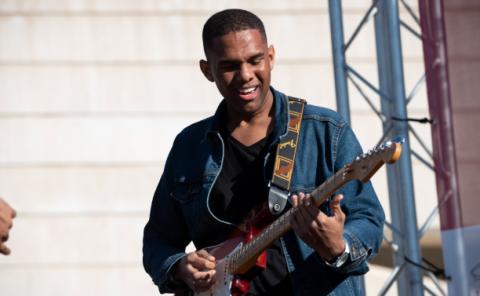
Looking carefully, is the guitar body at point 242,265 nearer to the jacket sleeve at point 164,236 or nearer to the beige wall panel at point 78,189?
the jacket sleeve at point 164,236

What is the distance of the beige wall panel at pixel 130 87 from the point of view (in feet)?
30.8

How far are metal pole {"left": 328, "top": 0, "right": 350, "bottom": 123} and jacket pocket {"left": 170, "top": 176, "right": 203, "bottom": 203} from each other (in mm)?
1808

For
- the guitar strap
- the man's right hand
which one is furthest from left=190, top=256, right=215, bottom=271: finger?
the guitar strap

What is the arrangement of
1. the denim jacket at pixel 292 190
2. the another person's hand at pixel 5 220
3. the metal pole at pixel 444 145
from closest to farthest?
the another person's hand at pixel 5 220
the denim jacket at pixel 292 190
the metal pole at pixel 444 145

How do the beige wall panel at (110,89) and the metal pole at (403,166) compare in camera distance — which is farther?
the beige wall panel at (110,89)

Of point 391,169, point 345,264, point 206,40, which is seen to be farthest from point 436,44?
point 345,264

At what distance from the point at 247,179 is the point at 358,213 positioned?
14.5 inches

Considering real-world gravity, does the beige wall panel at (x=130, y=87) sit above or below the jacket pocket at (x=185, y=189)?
below

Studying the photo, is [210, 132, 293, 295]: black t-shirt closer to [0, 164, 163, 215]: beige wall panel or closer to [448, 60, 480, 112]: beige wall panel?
[448, 60, 480, 112]: beige wall panel

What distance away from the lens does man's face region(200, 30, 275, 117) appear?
11.6 ft

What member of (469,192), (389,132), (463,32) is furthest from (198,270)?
(389,132)

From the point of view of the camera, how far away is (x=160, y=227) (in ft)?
12.7

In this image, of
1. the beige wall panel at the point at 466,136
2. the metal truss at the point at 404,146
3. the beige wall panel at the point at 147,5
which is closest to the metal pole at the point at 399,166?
the metal truss at the point at 404,146

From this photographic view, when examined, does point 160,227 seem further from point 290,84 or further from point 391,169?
point 290,84
